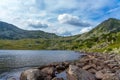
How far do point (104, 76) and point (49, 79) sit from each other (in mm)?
10395

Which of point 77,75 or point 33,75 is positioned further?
point 33,75

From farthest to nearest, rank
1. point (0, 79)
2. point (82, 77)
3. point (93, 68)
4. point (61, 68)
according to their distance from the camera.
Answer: point (61, 68) < point (93, 68) < point (0, 79) < point (82, 77)

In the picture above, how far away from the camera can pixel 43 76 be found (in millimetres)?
39375

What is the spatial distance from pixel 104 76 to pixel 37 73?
12.2m

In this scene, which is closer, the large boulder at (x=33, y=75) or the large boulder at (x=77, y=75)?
the large boulder at (x=77, y=75)

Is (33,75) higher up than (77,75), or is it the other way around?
(77,75)

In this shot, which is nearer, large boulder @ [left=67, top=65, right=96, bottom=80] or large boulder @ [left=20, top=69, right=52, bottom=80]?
large boulder @ [left=67, top=65, right=96, bottom=80]

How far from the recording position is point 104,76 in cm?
3747

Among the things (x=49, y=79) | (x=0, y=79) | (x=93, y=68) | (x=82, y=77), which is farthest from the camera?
(x=93, y=68)

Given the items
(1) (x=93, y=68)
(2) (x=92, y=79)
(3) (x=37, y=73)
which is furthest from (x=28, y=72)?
(1) (x=93, y=68)

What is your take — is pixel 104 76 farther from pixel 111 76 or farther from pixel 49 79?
pixel 49 79

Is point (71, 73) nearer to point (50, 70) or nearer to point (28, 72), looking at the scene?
point (28, 72)

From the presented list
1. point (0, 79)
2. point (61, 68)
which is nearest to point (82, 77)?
point (0, 79)

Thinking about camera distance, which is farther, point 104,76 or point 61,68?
point 61,68
